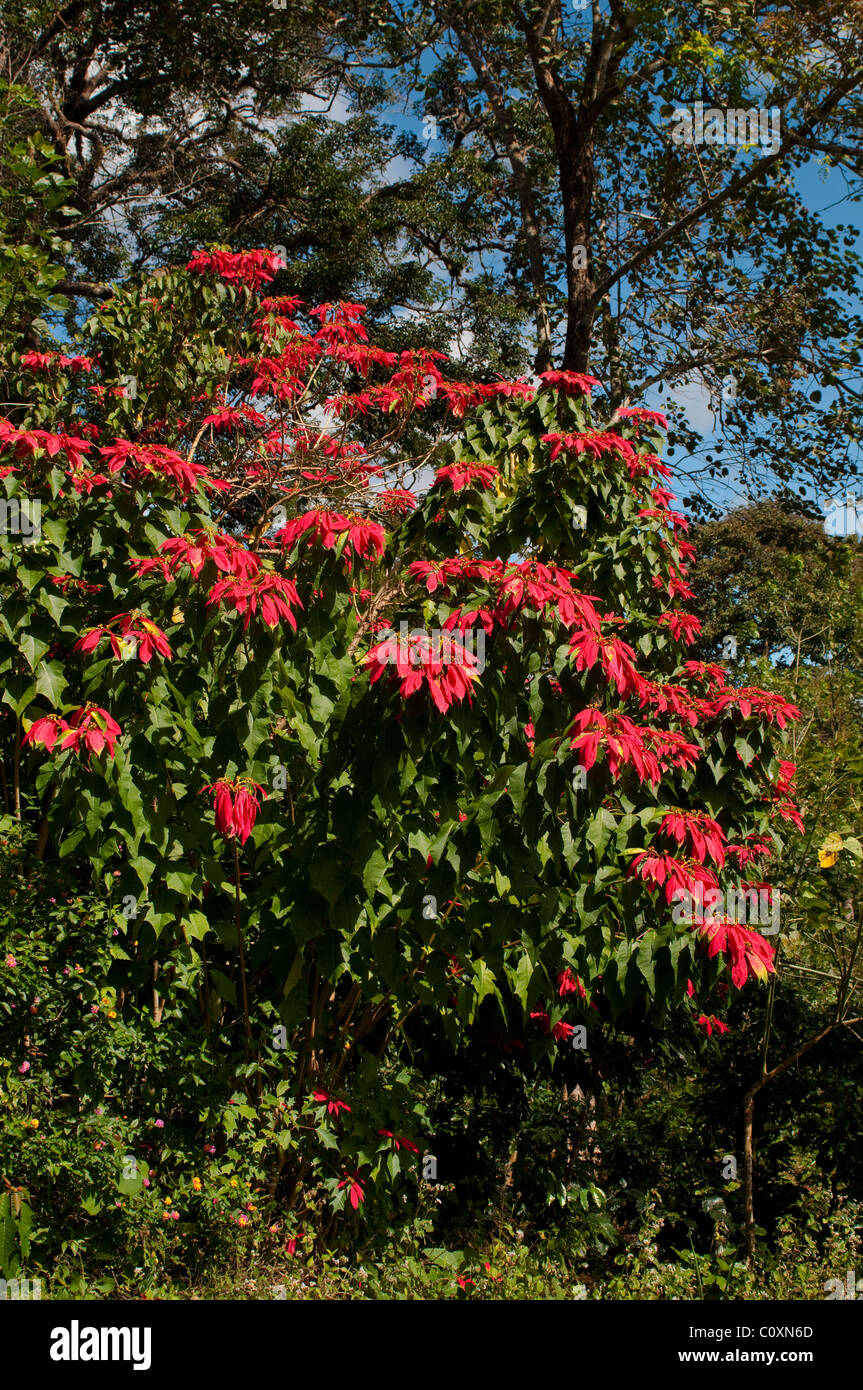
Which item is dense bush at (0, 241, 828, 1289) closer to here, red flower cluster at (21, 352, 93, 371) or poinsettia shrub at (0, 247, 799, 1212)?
poinsettia shrub at (0, 247, 799, 1212)

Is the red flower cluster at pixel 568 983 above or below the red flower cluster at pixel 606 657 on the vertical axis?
below

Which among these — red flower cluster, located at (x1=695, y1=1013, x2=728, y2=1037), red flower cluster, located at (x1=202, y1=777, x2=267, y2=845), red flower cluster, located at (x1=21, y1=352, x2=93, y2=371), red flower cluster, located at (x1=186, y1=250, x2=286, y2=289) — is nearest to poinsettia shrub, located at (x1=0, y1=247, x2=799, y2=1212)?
red flower cluster, located at (x1=202, y1=777, x2=267, y2=845)

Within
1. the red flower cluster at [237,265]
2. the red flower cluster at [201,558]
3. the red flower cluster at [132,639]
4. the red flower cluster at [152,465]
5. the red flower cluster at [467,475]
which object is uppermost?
the red flower cluster at [237,265]

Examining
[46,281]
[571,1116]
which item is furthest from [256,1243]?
[46,281]

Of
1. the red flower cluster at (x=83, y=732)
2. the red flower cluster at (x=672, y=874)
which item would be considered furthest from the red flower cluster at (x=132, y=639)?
the red flower cluster at (x=672, y=874)

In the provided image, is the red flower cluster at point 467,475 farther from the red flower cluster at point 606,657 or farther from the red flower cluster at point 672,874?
the red flower cluster at point 672,874

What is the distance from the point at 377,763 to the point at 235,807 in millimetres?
380

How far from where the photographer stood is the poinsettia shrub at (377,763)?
2.76m

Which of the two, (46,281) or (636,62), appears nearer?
(46,281)

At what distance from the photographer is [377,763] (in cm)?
272

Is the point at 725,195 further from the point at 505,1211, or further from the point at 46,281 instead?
the point at 505,1211

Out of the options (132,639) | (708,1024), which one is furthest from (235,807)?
(708,1024)

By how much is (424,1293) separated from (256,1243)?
19.8 inches
